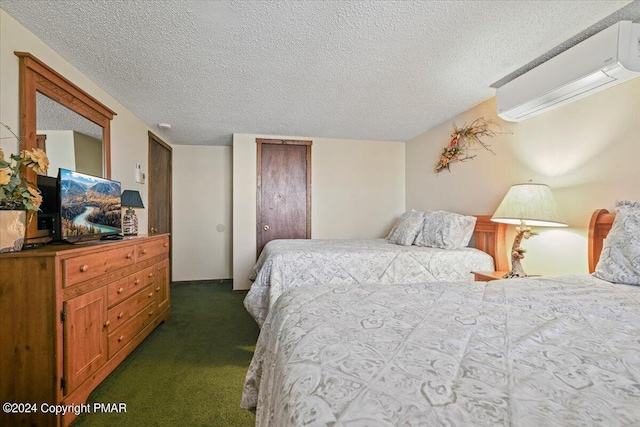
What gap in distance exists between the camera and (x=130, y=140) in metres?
3.10

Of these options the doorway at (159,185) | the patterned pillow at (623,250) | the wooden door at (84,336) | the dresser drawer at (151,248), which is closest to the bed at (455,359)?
the patterned pillow at (623,250)

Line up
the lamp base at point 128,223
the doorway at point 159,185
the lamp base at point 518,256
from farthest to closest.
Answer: the doorway at point 159,185 → the lamp base at point 128,223 → the lamp base at point 518,256

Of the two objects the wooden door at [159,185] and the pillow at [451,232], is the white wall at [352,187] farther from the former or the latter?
the pillow at [451,232]

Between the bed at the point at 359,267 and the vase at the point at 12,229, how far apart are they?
1.46 m

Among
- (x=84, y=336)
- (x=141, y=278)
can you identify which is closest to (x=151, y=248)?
(x=141, y=278)

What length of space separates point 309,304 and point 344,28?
1.63 meters

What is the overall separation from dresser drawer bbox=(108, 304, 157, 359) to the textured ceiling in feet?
6.45

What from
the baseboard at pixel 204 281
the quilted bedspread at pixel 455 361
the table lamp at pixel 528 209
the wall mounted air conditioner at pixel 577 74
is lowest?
the baseboard at pixel 204 281

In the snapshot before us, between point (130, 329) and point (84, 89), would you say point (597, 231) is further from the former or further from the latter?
point (84, 89)

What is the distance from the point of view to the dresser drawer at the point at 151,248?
2.29 metres

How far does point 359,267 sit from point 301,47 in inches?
70.1

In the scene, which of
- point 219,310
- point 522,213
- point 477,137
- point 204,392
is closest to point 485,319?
point 522,213

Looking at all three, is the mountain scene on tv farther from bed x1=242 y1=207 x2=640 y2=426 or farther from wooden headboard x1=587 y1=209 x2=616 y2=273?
wooden headboard x1=587 y1=209 x2=616 y2=273

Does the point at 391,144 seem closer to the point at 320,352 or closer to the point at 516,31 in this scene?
the point at 516,31
